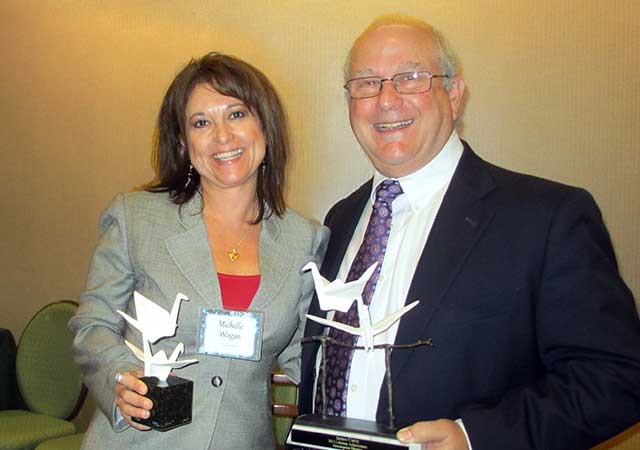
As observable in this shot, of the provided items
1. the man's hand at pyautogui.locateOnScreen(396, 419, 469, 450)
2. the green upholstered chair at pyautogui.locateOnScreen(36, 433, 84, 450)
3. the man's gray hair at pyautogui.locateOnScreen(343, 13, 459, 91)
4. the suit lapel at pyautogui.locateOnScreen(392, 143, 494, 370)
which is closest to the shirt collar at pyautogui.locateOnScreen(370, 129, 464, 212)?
the suit lapel at pyautogui.locateOnScreen(392, 143, 494, 370)

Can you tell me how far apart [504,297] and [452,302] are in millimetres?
132

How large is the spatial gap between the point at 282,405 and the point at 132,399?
1445 millimetres

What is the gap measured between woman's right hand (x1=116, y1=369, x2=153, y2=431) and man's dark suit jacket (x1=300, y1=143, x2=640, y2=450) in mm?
602

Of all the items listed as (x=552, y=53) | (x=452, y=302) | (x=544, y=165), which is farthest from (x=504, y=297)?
(x=552, y=53)

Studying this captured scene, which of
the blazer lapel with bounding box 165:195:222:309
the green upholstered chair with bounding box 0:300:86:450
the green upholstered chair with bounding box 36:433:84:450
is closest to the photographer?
the blazer lapel with bounding box 165:195:222:309

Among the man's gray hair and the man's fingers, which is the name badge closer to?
the man's fingers

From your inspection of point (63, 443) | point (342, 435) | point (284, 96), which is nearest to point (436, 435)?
point (342, 435)

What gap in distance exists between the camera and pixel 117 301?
179cm

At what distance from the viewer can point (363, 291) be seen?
5.48 feet

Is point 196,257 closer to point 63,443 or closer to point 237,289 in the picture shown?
point 237,289

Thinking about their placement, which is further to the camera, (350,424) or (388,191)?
(388,191)

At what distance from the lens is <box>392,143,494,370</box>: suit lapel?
150cm

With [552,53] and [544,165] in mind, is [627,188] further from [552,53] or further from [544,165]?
[552,53]

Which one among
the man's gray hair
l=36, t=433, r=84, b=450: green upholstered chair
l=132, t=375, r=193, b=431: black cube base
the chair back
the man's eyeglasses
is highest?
the man's gray hair
